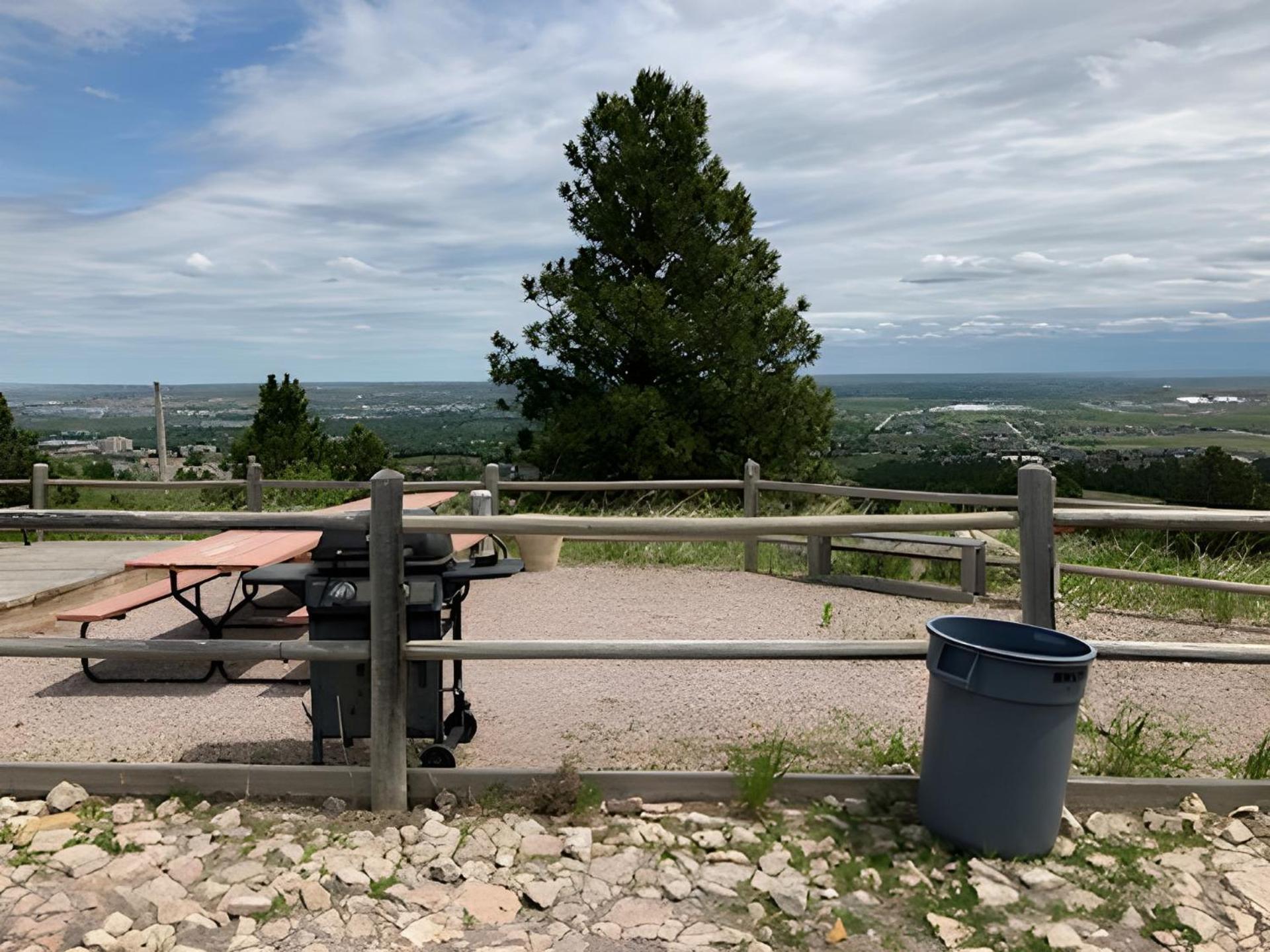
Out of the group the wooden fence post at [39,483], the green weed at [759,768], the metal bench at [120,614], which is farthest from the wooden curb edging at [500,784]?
the wooden fence post at [39,483]

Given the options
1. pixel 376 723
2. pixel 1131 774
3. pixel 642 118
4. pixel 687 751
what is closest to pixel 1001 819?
pixel 1131 774

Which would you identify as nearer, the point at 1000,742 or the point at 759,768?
the point at 1000,742

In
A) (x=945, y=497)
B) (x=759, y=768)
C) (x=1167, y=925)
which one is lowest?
(x=1167, y=925)

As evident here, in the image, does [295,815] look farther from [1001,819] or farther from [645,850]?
[1001,819]

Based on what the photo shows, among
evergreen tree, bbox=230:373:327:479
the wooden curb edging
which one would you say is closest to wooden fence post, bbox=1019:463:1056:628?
the wooden curb edging

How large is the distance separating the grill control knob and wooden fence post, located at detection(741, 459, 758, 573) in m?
5.96

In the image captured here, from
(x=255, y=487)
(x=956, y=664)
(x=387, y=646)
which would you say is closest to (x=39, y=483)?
(x=255, y=487)

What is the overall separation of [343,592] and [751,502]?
20.4 feet

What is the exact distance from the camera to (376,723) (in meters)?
3.57

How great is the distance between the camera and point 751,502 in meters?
9.54

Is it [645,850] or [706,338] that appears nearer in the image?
[645,850]

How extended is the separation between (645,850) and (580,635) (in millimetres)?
3330

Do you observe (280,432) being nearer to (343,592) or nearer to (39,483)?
(39,483)

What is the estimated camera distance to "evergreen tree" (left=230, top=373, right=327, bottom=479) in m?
21.2
